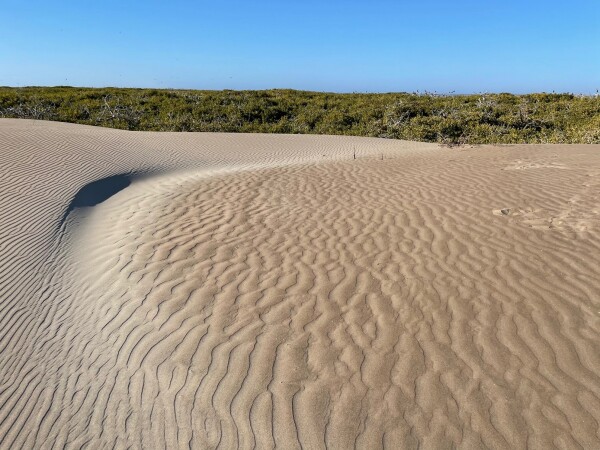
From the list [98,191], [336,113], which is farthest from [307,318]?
[336,113]

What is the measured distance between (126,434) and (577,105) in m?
26.5

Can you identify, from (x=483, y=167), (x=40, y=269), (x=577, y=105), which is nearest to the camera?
(x=40, y=269)

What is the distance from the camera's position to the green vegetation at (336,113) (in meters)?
21.2

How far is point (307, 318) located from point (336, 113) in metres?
22.3

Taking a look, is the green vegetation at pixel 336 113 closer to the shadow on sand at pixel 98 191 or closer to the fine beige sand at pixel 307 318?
the shadow on sand at pixel 98 191

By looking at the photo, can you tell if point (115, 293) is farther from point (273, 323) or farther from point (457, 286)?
point (457, 286)

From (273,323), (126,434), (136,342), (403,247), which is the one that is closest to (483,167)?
(403,247)

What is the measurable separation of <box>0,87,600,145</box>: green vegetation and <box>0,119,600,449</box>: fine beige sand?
38.7ft

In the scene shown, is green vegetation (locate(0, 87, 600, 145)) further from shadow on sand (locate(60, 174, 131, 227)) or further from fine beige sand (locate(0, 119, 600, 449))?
fine beige sand (locate(0, 119, 600, 449))

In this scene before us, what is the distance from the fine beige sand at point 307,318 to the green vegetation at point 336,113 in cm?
1181

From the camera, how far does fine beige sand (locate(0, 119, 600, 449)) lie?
11.8 feet

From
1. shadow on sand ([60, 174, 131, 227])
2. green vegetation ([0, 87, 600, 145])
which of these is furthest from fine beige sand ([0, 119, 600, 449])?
green vegetation ([0, 87, 600, 145])

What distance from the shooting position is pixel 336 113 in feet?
85.2

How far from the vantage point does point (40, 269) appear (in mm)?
6270
